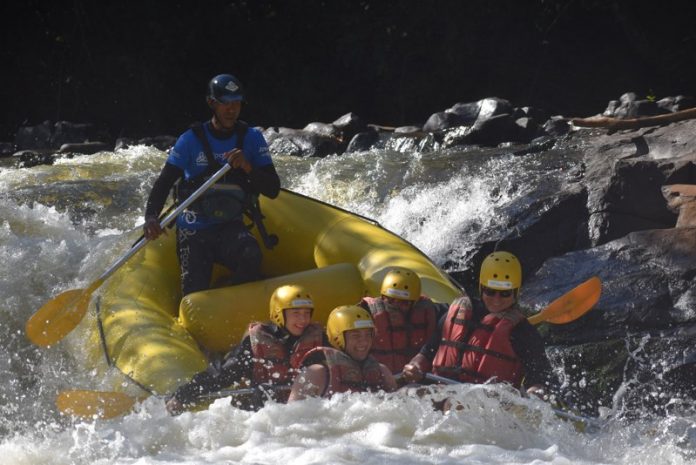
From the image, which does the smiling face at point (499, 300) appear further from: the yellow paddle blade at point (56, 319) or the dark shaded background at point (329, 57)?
the dark shaded background at point (329, 57)

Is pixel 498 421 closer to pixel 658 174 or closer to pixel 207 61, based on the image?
pixel 658 174

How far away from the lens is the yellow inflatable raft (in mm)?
5008

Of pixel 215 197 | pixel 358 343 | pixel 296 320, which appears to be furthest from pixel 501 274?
pixel 215 197

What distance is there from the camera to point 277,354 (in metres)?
4.64

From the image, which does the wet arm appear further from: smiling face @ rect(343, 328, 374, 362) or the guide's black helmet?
the guide's black helmet

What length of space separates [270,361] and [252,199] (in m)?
1.17

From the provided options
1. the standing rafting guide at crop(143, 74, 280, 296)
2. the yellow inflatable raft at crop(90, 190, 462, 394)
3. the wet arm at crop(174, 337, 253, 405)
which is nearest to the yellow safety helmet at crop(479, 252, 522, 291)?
the yellow inflatable raft at crop(90, 190, 462, 394)

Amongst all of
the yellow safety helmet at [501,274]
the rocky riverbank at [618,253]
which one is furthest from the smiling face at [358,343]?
the rocky riverbank at [618,253]

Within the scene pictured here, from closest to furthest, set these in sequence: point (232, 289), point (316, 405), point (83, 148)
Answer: point (316, 405) < point (232, 289) < point (83, 148)

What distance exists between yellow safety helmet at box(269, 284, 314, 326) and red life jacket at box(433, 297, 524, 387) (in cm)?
61

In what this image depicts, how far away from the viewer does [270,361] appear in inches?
182

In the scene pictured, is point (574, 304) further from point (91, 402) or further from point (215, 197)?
point (91, 402)

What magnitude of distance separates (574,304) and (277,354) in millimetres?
1406

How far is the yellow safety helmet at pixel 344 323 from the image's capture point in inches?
176
